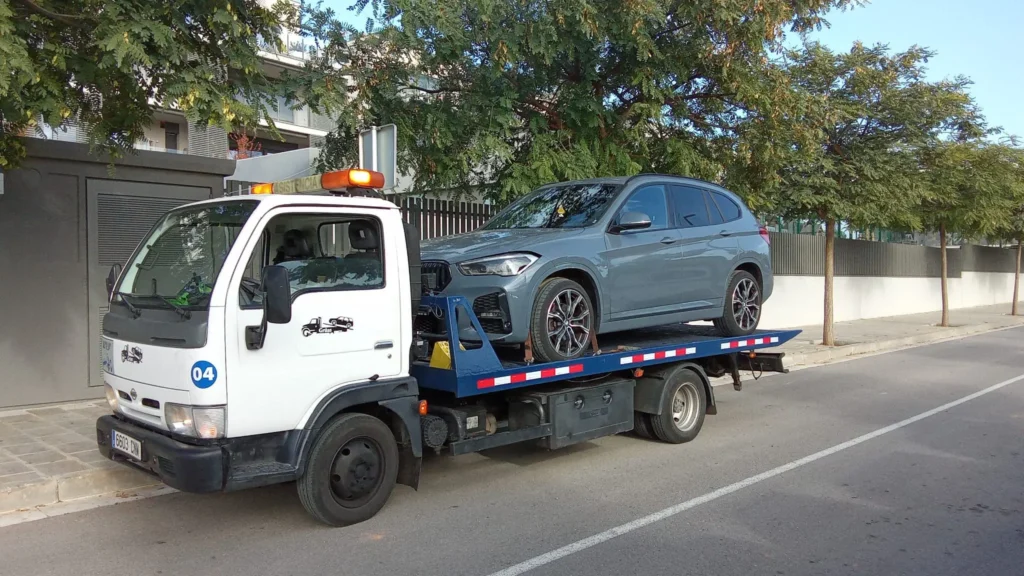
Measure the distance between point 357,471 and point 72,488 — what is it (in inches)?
98.6

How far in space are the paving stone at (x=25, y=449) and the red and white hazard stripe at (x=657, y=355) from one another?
17.1 ft

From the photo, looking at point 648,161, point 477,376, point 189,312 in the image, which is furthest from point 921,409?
point 189,312

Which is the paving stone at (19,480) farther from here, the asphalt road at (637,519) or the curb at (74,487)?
the asphalt road at (637,519)

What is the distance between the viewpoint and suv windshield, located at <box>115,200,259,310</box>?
15.3 ft

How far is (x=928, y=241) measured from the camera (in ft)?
97.9

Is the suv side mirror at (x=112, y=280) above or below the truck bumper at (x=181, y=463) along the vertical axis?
above

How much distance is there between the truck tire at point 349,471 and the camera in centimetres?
486

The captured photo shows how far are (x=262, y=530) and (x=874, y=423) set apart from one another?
6924 mm

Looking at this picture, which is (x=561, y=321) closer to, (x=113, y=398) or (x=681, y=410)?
(x=681, y=410)

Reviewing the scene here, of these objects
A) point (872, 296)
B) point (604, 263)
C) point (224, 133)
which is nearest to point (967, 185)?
point (872, 296)

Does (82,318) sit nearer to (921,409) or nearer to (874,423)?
(874,423)

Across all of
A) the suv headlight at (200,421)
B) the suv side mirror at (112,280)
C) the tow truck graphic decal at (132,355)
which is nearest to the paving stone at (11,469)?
the suv side mirror at (112,280)

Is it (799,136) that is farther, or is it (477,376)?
(799,136)

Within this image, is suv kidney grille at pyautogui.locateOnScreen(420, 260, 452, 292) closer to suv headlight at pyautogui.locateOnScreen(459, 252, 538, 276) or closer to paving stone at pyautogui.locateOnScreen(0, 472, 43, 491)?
suv headlight at pyautogui.locateOnScreen(459, 252, 538, 276)
